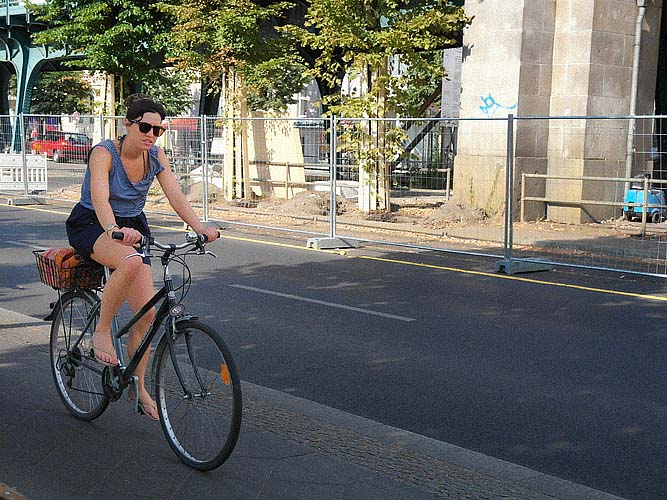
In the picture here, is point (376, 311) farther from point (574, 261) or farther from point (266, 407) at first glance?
point (574, 261)

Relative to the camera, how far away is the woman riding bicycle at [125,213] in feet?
16.6

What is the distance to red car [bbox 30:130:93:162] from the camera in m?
22.8

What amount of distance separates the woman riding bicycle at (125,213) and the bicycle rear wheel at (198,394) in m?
0.27

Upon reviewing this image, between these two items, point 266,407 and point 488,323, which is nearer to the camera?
point 266,407

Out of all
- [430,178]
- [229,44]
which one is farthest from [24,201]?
[430,178]

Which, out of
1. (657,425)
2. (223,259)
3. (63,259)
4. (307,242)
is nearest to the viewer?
(63,259)

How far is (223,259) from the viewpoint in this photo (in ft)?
43.8

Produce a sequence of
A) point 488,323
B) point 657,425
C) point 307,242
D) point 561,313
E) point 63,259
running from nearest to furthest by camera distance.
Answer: point 63,259, point 657,425, point 488,323, point 561,313, point 307,242

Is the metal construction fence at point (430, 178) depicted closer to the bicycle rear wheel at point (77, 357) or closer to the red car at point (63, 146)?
the red car at point (63, 146)

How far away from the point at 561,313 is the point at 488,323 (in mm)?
1022

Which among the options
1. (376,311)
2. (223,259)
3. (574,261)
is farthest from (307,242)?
(376,311)

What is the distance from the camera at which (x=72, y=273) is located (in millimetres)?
5535

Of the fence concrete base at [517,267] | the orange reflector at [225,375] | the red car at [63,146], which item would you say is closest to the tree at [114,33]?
the red car at [63,146]

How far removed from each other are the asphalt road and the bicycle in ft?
4.71
